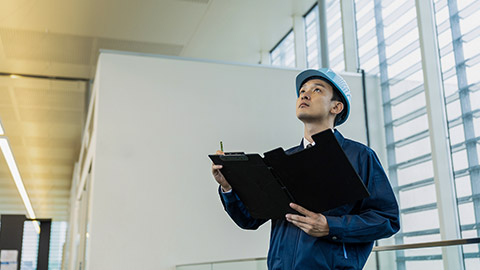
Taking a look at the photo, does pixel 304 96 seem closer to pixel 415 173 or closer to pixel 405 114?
pixel 415 173

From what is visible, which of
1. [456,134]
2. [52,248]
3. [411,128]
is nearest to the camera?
[456,134]

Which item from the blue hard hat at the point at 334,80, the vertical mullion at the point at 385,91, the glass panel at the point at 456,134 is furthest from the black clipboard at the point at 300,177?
the vertical mullion at the point at 385,91

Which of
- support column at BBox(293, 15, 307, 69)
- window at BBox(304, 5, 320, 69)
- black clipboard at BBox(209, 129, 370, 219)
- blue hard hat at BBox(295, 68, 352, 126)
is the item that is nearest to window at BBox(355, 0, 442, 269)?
window at BBox(304, 5, 320, 69)

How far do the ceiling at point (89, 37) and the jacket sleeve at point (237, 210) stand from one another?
4.29 metres

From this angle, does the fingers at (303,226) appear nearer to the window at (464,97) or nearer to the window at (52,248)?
the window at (464,97)

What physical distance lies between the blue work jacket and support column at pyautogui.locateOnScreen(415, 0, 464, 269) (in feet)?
8.40

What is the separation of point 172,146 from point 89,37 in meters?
2.85

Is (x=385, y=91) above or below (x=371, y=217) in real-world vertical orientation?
above

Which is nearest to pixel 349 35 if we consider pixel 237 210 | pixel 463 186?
pixel 463 186

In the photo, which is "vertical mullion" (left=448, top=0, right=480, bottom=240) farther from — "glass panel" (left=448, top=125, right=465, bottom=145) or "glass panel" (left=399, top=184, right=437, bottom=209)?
"glass panel" (left=399, top=184, right=437, bottom=209)

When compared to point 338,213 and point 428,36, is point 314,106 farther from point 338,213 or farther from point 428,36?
point 428,36

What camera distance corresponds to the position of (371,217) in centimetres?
154

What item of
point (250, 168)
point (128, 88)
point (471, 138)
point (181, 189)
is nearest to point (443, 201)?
point (471, 138)

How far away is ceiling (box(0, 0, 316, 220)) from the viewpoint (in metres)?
5.82
